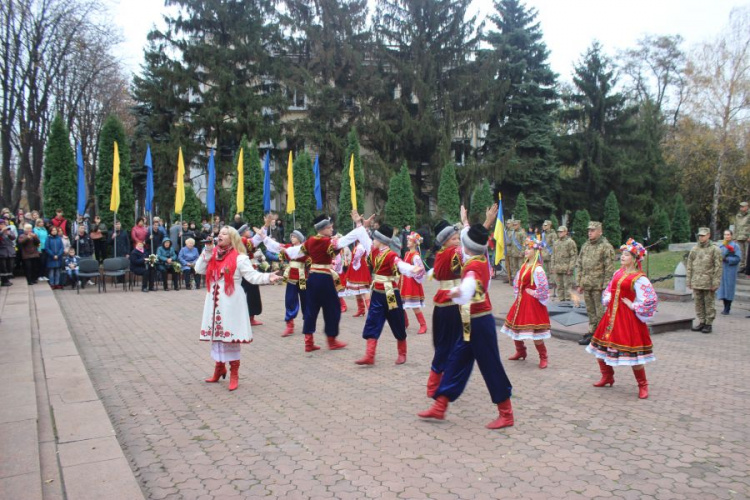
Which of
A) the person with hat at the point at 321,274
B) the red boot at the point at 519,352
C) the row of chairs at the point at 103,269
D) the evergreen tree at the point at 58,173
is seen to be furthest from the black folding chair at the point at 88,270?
the red boot at the point at 519,352

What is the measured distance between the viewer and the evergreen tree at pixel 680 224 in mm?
35344

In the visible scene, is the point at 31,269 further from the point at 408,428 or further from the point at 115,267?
the point at 408,428

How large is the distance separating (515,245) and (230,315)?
43.4 ft

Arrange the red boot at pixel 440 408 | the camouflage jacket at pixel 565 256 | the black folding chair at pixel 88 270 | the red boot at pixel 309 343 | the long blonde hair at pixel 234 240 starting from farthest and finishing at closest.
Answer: the black folding chair at pixel 88 270 < the camouflage jacket at pixel 565 256 < the red boot at pixel 309 343 < the long blonde hair at pixel 234 240 < the red boot at pixel 440 408

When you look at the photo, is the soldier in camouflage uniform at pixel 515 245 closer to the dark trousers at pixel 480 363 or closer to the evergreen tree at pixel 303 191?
the evergreen tree at pixel 303 191

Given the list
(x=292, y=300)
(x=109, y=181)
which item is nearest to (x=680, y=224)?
(x=109, y=181)

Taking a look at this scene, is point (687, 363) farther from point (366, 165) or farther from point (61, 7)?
point (61, 7)

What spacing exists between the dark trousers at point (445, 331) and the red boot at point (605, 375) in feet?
6.81

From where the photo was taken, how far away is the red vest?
6.28 metres

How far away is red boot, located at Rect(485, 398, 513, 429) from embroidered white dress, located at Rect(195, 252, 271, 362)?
298 centimetres

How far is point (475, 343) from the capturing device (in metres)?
5.64

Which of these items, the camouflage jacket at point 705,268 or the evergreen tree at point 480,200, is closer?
the camouflage jacket at point 705,268

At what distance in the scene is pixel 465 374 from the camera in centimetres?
579

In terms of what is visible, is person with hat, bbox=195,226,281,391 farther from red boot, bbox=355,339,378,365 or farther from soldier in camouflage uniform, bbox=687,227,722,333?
soldier in camouflage uniform, bbox=687,227,722,333
